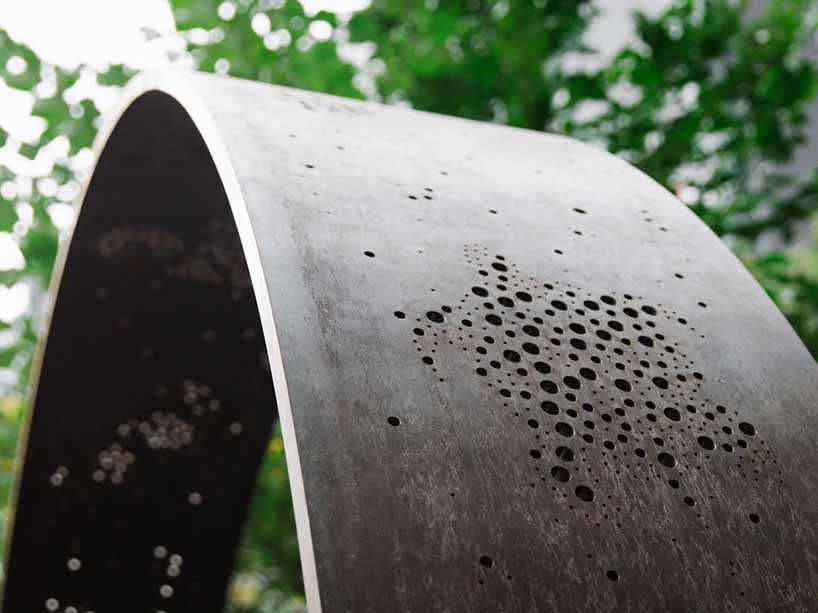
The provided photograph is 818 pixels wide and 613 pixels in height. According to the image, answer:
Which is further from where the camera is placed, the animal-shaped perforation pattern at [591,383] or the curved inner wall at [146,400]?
the curved inner wall at [146,400]

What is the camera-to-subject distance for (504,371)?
73 centimetres

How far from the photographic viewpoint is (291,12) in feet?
5.96

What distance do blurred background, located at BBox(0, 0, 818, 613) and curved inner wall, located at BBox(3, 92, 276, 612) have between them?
35cm

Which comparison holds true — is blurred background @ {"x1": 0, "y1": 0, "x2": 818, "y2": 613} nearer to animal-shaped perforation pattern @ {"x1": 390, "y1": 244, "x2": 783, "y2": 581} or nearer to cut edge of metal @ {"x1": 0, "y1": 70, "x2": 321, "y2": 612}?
cut edge of metal @ {"x1": 0, "y1": 70, "x2": 321, "y2": 612}

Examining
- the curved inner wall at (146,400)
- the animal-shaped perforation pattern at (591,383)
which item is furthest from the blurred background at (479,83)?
the animal-shaped perforation pattern at (591,383)

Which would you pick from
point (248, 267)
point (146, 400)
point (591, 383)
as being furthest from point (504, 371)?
point (146, 400)

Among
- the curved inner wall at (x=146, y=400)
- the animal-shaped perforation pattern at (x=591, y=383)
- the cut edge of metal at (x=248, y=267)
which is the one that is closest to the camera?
the cut edge of metal at (x=248, y=267)

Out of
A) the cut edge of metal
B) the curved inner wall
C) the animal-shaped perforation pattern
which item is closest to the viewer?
the cut edge of metal

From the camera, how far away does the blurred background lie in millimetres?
1842

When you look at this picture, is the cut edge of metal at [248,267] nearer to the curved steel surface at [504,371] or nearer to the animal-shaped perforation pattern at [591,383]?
the curved steel surface at [504,371]

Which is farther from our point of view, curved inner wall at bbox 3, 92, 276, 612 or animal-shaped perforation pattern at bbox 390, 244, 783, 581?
curved inner wall at bbox 3, 92, 276, 612

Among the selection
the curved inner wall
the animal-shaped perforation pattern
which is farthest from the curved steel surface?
the curved inner wall

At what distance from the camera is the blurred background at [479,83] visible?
184cm

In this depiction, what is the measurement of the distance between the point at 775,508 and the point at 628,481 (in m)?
0.13
